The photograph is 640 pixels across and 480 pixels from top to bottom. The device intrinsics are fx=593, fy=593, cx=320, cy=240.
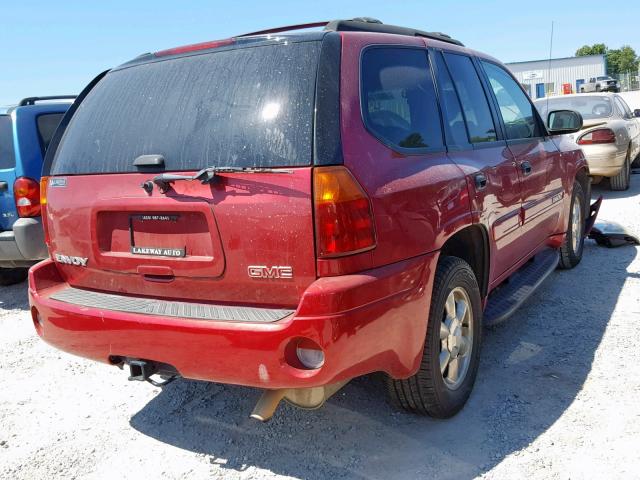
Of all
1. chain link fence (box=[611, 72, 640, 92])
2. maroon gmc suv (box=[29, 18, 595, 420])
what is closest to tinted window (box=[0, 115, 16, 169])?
maroon gmc suv (box=[29, 18, 595, 420])

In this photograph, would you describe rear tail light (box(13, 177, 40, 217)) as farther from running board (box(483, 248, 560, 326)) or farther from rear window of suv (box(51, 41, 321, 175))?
running board (box(483, 248, 560, 326))

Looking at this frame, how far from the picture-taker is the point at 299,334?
2.26 m

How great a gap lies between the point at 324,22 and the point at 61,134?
5.08 feet

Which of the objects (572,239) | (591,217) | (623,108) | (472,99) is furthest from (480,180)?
(623,108)

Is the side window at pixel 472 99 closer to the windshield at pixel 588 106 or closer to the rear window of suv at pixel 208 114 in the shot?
the rear window of suv at pixel 208 114

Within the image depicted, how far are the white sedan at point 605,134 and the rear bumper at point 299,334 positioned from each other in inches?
287

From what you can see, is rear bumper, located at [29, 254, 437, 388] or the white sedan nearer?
rear bumper, located at [29, 254, 437, 388]

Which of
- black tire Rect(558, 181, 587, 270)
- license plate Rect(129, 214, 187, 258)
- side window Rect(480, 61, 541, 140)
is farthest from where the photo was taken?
black tire Rect(558, 181, 587, 270)

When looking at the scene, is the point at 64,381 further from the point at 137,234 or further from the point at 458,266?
the point at 458,266

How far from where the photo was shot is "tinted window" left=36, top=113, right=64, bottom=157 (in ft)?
18.6

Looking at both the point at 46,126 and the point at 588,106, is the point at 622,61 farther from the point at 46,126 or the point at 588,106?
the point at 46,126

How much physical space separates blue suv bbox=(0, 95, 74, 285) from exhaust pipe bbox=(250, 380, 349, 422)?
3560 millimetres

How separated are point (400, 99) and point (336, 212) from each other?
0.86 metres

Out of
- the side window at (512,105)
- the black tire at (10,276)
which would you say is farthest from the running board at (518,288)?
the black tire at (10,276)
